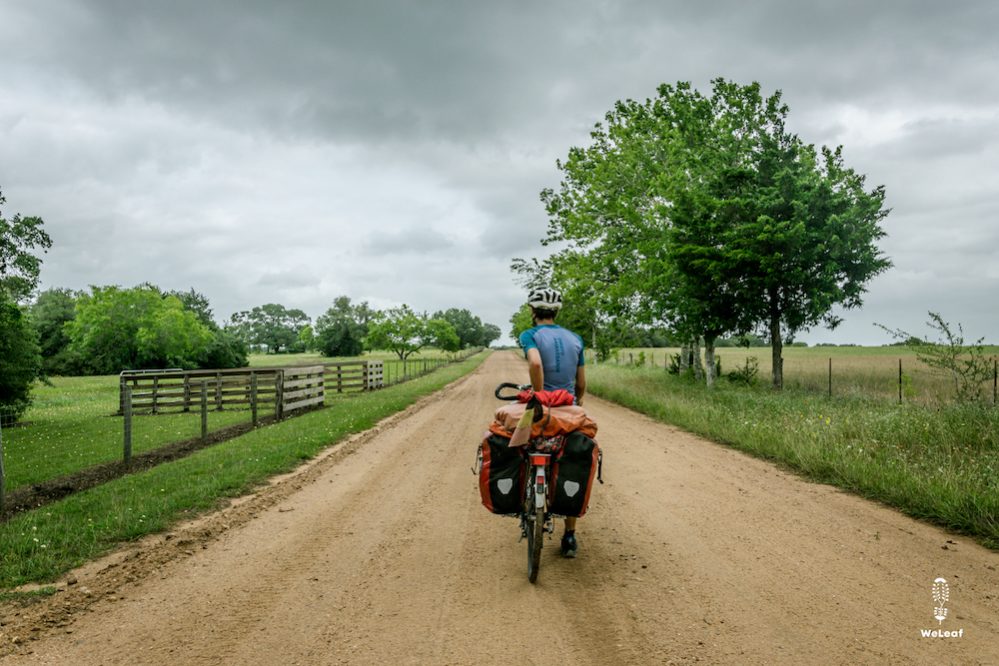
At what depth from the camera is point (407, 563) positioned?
4.80 meters

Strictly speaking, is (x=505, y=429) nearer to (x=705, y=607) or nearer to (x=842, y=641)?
(x=705, y=607)

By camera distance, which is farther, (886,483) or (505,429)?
(886,483)

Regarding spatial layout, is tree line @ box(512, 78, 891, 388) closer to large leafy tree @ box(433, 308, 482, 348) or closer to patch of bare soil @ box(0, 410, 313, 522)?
patch of bare soil @ box(0, 410, 313, 522)

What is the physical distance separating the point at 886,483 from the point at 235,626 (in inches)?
269

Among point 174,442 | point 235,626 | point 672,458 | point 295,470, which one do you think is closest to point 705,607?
point 235,626

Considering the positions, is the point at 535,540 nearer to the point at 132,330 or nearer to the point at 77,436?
the point at 77,436

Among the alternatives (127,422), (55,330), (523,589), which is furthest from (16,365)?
(55,330)

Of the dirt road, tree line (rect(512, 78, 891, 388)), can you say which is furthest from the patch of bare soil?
tree line (rect(512, 78, 891, 388))

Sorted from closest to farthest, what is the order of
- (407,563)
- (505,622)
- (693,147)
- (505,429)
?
(505,622)
(505,429)
(407,563)
(693,147)

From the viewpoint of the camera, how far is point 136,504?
6.84m

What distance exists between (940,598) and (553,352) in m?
3.14

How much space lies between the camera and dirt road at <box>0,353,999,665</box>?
133 inches

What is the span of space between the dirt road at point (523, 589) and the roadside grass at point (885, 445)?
367 millimetres

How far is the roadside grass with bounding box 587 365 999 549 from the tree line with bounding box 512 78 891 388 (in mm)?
4141
